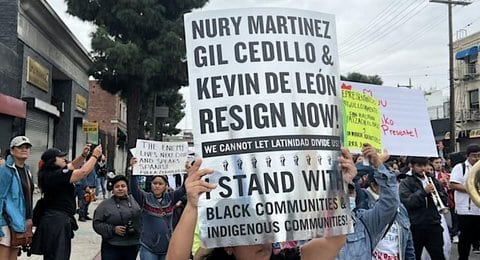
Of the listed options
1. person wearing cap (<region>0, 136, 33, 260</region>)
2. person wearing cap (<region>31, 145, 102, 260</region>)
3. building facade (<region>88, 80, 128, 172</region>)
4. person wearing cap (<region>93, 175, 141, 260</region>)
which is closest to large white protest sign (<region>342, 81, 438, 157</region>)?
person wearing cap (<region>93, 175, 141, 260</region>)

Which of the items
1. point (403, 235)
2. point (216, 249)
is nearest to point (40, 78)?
point (403, 235)

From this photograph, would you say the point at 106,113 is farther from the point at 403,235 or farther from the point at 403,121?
the point at 403,235

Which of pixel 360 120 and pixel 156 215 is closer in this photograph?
pixel 360 120

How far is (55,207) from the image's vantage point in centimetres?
625

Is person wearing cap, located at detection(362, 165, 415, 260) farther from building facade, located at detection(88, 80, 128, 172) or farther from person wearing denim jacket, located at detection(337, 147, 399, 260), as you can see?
building facade, located at detection(88, 80, 128, 172)

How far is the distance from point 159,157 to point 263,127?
593cm

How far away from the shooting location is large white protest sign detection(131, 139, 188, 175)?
7700 millimetres

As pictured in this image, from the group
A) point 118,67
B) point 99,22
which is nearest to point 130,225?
point 118,67

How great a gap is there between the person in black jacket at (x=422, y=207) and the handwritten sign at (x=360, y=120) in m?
3.05

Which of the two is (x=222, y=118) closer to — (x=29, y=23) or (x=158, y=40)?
(x=29, y=23)

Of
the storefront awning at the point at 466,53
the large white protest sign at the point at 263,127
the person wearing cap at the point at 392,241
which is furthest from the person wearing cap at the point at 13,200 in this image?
the storefront awning at the point at 466,53

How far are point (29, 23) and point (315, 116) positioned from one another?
58.1 ft

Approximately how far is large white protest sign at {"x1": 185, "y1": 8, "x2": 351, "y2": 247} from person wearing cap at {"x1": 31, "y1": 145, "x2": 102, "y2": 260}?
13.2 ft

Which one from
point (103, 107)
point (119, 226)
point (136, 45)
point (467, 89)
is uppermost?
point (467, 89)
